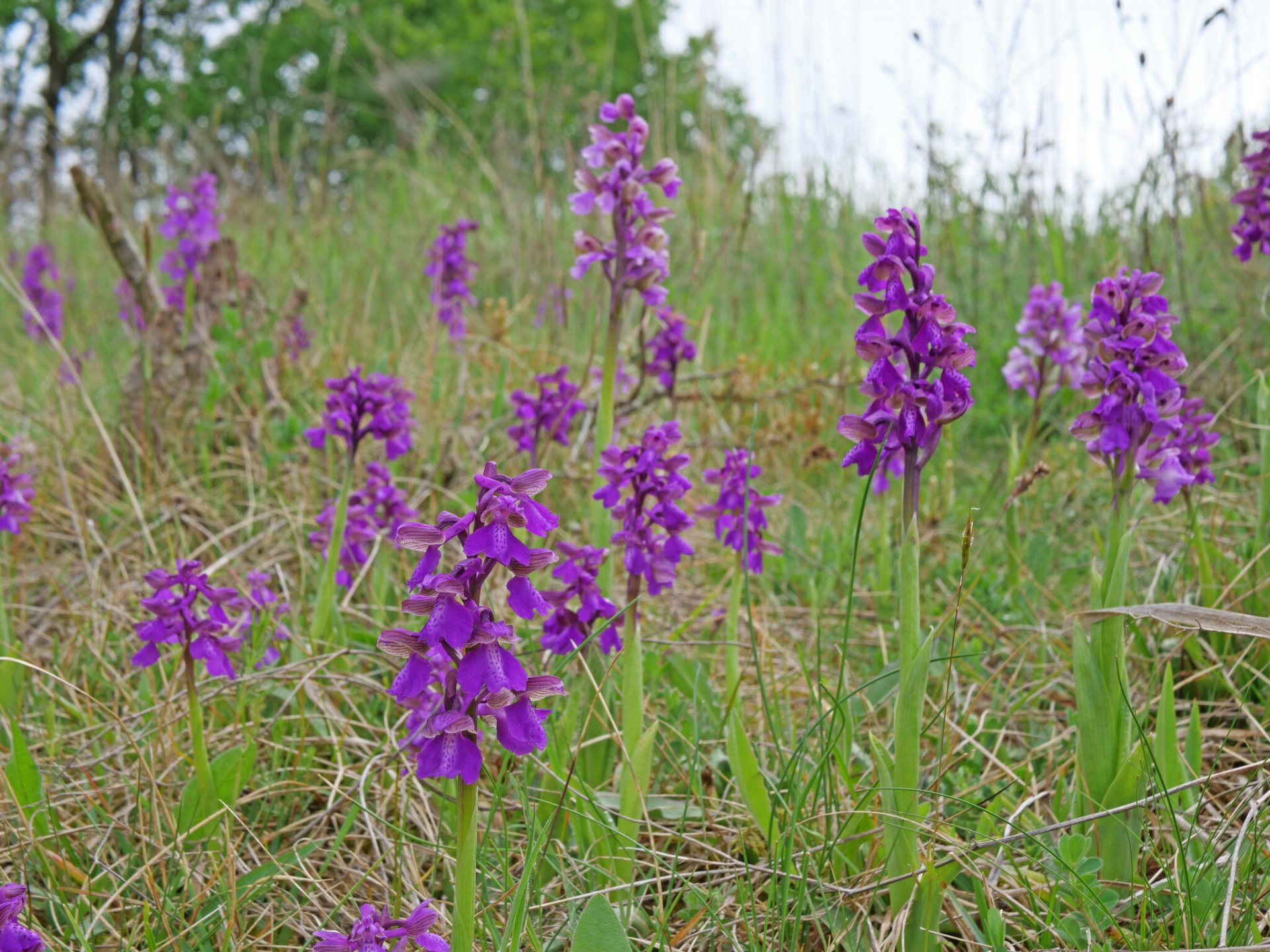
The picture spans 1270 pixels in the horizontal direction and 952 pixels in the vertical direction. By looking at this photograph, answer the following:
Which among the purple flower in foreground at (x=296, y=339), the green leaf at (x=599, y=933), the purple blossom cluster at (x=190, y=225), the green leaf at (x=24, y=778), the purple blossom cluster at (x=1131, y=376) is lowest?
the green leaf at (x=599, y=933)

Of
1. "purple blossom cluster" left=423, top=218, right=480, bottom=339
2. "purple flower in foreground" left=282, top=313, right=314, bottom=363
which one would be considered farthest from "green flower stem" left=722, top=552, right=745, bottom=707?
"purple flower in foreground" left=282, top=313, right=314, bottom=363

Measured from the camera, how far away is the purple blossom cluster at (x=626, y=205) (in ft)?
7.93

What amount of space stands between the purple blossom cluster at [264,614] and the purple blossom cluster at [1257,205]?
297 cm

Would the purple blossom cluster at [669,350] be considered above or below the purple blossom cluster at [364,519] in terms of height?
above

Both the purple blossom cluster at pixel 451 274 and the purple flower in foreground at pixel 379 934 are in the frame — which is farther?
the purple blossom cluster at pixel 451 274

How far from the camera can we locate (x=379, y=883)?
1.94 metres

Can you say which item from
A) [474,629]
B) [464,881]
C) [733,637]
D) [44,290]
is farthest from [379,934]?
[44,290]

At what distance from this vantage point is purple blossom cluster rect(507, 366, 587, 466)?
3.09m

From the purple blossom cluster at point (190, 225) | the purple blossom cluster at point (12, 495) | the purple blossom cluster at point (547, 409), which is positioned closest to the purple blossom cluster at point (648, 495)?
the purple blossom cluster at point (547, 409)

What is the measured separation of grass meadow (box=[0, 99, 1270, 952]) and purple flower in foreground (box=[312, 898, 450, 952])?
0.13 meters

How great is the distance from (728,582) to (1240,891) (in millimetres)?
1848

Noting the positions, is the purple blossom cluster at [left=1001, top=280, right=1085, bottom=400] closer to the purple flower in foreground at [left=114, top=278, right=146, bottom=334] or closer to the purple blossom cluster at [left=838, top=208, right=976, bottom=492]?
the purple blossom cluster at [left=838, top=208, right=976, bottom=492]

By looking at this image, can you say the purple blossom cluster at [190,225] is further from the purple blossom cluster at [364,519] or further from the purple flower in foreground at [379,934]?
the purple flower in foreground at [379,934]

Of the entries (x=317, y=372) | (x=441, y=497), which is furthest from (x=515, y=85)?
(x=441, y=497)
